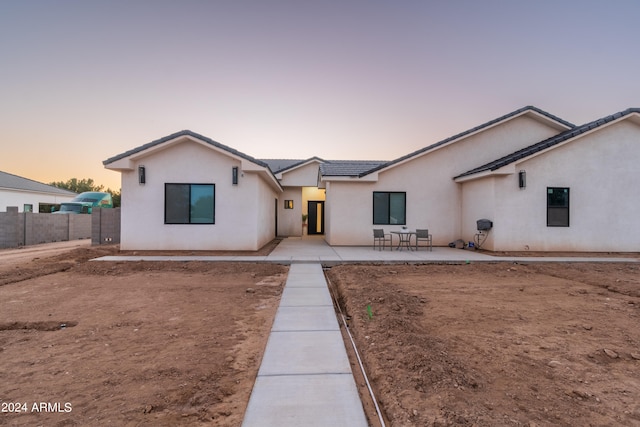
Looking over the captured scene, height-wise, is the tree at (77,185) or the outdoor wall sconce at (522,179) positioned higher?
the tree at (77,185)

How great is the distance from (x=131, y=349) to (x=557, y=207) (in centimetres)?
1434

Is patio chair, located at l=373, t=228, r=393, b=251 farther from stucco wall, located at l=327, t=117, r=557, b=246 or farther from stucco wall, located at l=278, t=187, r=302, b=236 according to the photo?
stucco wall, located at l=278, t=187, r=302, b=236

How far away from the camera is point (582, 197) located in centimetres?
1152

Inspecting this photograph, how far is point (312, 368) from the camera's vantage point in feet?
9.71

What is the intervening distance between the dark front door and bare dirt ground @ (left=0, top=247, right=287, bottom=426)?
556 inches

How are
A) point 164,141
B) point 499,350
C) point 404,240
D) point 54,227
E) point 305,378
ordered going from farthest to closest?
point 54,227, point 404,240, point 164,141, point 499,350, point 305,378

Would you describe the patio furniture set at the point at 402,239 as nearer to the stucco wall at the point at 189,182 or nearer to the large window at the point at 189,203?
the stucco wall at the point at 189,182

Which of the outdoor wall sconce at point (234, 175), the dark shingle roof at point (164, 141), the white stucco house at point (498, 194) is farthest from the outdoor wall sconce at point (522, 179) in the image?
the outdoor wall sconce at point (234, 175)

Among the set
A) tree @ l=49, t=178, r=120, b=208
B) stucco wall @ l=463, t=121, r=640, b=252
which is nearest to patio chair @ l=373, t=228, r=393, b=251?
stucco wall @ l=463, t=121, r=640, b=252

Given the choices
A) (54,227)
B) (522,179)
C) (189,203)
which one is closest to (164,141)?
(189,203)

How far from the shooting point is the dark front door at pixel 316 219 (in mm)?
21203

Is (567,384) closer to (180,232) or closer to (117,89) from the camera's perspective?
(180,232)

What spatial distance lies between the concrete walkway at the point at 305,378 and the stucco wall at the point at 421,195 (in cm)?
911

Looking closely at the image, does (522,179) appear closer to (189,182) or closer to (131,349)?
(189,182)
